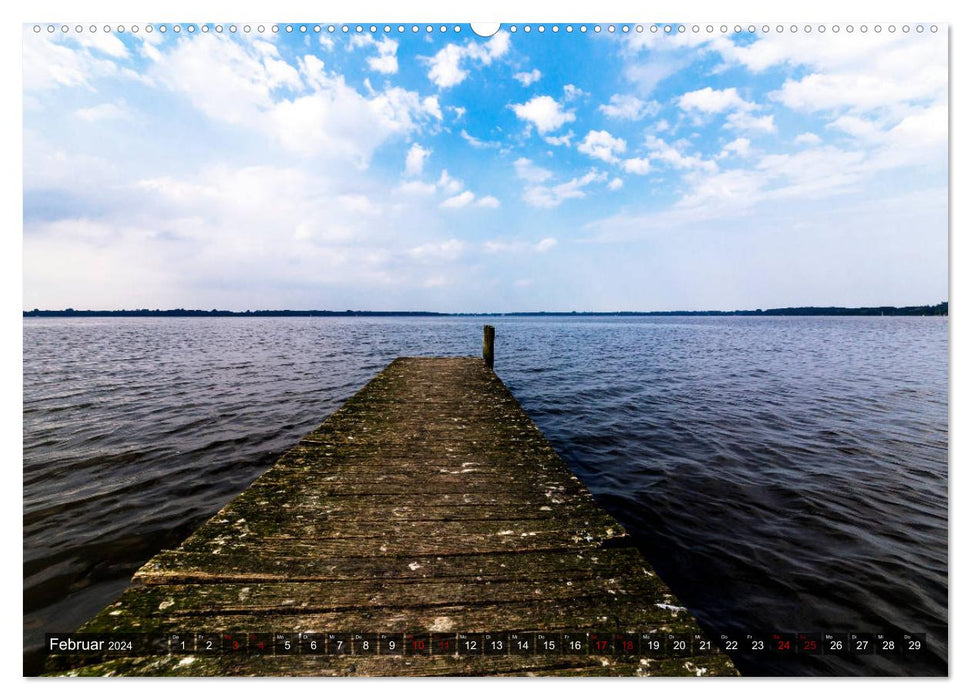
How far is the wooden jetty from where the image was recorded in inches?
65.2

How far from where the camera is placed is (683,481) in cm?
630

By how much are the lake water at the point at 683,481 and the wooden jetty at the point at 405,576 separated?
197 centimetres

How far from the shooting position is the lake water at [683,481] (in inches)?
146

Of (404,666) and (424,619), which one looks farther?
(424,619)

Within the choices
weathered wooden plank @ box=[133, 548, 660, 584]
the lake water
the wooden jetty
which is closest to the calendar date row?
the wooden jetty

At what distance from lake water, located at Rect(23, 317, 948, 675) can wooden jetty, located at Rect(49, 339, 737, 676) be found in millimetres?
1968

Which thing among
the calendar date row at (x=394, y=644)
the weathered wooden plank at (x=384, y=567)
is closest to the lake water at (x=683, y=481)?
the weathered wooden plank at (x=384, y=567)

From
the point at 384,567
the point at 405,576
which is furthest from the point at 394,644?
the point at 384,567

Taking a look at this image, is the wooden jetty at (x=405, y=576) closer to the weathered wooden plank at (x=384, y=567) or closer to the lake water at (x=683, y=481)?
the weathered wooden plank at (x=384, y=567)

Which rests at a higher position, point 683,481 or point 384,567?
point 384,567

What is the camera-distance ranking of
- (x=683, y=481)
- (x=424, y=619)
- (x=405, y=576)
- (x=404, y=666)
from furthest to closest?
1. (x=683, y=481)
2. (x=405, y=576)
3. (x=424, y=619)
4. (x=404, y=666)

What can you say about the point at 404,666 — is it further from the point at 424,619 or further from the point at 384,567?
the point at 384,567

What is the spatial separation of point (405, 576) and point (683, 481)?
5.74 metres
